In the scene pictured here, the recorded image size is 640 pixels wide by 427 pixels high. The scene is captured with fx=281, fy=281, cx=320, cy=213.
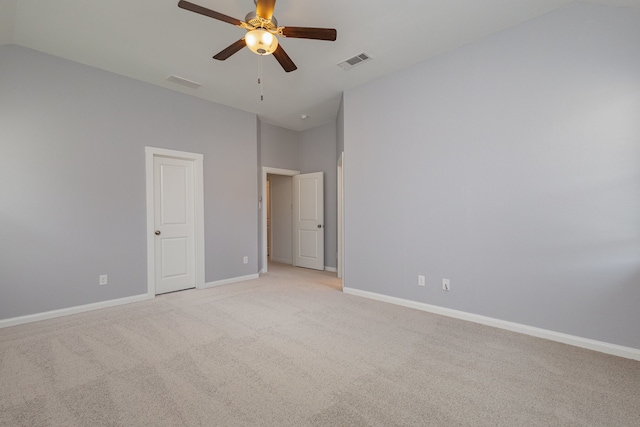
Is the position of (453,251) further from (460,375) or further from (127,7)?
(127,7)

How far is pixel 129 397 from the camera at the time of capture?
6.13 ft

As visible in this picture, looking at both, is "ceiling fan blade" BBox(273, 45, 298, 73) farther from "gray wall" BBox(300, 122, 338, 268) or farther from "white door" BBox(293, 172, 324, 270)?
"white door" BBox(293, 172, 324, 270)

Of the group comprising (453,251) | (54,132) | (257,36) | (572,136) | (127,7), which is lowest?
(453,251)

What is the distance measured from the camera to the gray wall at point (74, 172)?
10.2 ft

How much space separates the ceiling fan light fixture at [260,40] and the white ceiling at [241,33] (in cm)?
56

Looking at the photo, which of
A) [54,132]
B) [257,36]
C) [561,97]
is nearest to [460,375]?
[561,97]

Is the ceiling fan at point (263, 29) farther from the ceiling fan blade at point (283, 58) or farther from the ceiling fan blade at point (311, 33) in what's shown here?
the ceiling fan blade at point (283, 58)

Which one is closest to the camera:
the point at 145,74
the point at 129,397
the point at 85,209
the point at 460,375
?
the point at 129,397

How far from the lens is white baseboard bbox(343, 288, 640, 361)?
240 cm

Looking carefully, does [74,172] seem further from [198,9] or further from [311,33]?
[311,33]

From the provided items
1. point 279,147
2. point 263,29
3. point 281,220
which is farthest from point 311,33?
point 281,220

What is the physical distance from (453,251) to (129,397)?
10.7 feet

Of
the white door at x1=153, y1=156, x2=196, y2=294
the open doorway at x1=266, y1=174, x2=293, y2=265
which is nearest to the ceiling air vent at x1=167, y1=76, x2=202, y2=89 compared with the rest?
the white door at x1=153, y1=156, x2=196, y2=294

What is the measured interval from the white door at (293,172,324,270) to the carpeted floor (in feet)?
9.21
